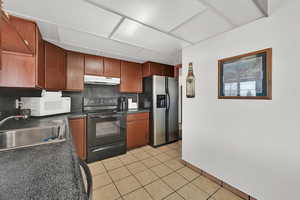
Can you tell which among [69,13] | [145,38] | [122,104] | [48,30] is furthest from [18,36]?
[122,104]

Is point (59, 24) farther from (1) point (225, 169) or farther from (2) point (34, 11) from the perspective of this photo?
(1) point (225, 169)

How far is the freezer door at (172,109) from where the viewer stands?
3.12 metres

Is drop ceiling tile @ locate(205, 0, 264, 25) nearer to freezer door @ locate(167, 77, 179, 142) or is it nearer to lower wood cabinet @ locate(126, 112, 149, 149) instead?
freezer door @ locate(167, 77, 179, 142)

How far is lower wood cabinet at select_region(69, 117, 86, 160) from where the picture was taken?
2170 mm

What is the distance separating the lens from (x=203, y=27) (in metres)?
1.53

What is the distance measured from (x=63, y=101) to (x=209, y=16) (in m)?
2.64

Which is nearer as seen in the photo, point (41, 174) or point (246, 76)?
point (41, 174)

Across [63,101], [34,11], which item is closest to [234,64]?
[34,11]

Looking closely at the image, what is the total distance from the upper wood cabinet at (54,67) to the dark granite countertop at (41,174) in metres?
1.43

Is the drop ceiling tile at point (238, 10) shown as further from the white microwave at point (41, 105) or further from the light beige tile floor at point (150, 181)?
the white microwave at point (41, 105)

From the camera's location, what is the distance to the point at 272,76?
1272 mm

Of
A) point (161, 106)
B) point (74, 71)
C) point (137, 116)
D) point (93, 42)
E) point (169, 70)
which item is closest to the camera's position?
point (93, 42)

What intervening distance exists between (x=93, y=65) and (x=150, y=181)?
7.96 ft

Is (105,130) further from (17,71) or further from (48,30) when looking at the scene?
(48,30)
